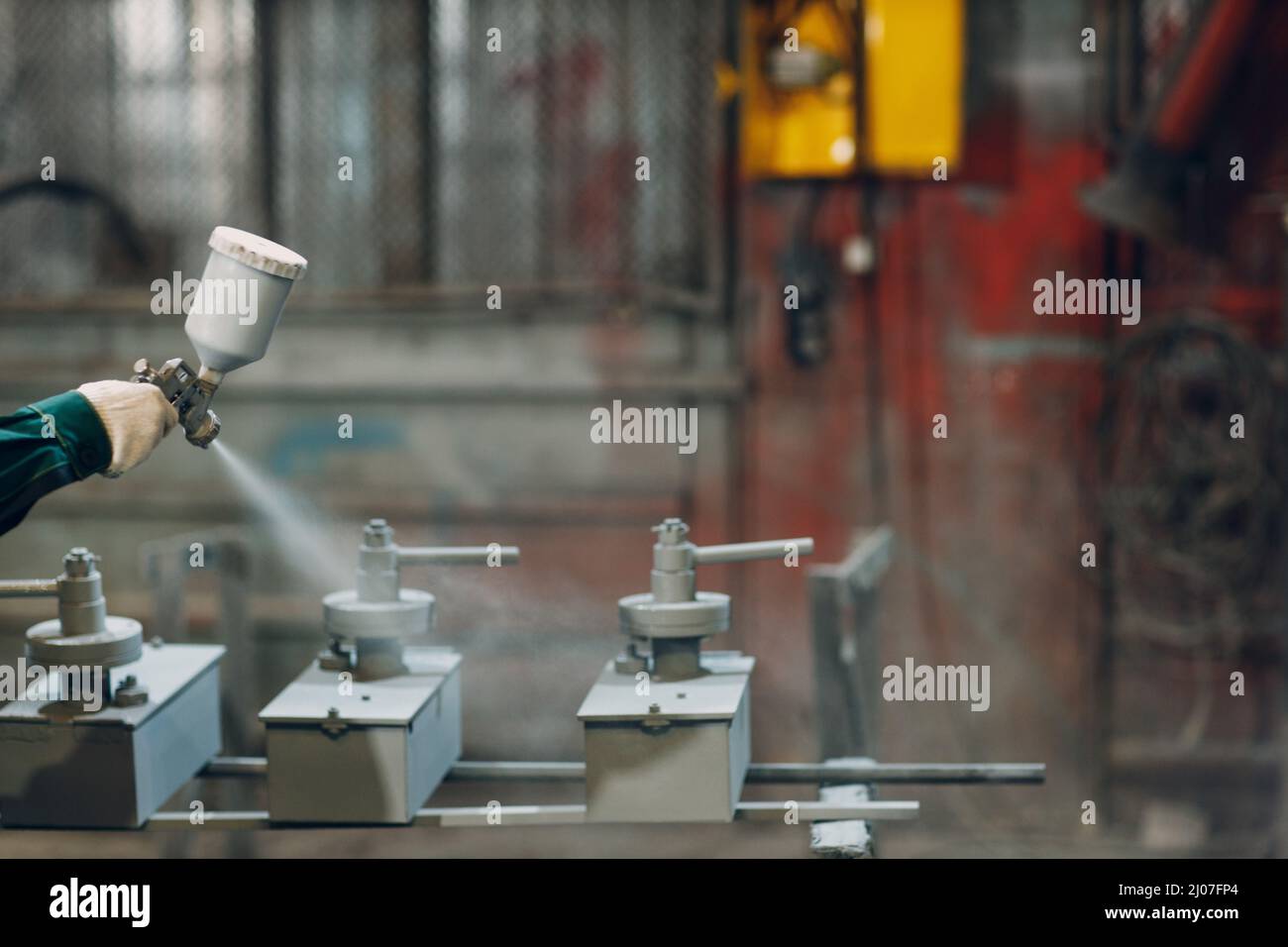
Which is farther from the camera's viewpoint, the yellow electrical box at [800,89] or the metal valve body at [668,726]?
the yellow electrical box at [800,89]

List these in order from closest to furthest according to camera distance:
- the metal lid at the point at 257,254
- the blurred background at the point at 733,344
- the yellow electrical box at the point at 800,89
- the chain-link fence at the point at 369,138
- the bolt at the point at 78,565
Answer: the metal lid at the point at 257,254, the bolt at the point at 78,565, the yellow electrical box at the point at 800,89, the blurred background at the point at 733,344, the chain-link fence at the point at 369,138

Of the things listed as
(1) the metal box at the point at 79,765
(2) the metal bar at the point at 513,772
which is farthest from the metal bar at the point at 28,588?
(2) the metal bar at the point at 513,772

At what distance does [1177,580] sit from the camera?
15.8ft

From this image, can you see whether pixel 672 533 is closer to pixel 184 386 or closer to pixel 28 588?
pixel 184 386

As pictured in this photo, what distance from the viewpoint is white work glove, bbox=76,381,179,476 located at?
170cm

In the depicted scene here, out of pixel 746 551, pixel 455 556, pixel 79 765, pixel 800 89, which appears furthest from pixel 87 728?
pixel 800 89

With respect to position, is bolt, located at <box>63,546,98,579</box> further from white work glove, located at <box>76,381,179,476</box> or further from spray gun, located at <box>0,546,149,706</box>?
white work glove, located at <box>76,381,179,476</box>

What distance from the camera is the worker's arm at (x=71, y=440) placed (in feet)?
5.50

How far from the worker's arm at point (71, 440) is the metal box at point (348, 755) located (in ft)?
1.34

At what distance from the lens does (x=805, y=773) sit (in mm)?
2059

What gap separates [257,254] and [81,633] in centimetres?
64

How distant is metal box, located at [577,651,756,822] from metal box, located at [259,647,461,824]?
24 centimetres

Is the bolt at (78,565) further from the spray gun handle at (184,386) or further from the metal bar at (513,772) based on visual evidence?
the metal bar at (513,772)
